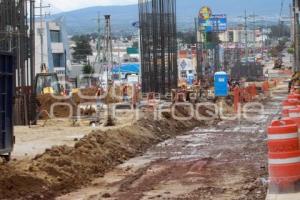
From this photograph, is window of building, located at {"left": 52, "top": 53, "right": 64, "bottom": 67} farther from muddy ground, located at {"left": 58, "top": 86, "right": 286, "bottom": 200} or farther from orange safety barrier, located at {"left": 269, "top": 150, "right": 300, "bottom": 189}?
orange safety barrier, located at {"left": 269, "top": 150, "right": 300, "bottom": 189}

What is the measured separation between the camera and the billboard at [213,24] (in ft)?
273

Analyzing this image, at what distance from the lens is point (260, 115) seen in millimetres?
37969

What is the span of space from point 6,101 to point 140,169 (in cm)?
350

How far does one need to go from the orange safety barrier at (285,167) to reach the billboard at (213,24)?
233ft

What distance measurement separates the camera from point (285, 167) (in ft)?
32.6

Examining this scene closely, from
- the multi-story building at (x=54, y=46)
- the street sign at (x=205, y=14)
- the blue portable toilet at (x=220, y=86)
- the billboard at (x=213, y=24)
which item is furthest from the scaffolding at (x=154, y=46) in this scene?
the multi-story building at (x=54, y=46)

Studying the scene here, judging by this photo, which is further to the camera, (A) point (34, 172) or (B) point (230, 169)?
(B) point (230, 169)

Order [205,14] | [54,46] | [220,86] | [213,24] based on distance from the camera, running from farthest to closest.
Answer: [54,46]
[213,24]
[205,14]
[220,86]

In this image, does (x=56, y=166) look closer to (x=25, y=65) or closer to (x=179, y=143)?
(x=179, y=143)

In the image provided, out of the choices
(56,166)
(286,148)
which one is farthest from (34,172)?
(286,148)

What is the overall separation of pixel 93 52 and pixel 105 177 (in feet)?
499

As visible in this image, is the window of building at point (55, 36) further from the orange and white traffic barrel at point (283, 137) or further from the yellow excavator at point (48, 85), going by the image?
the orange and white traffic barrel at point (283, 137)

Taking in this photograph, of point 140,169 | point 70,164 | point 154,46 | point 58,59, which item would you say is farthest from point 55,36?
point 70,164

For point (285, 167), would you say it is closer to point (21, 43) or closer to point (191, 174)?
point (191, 174)
